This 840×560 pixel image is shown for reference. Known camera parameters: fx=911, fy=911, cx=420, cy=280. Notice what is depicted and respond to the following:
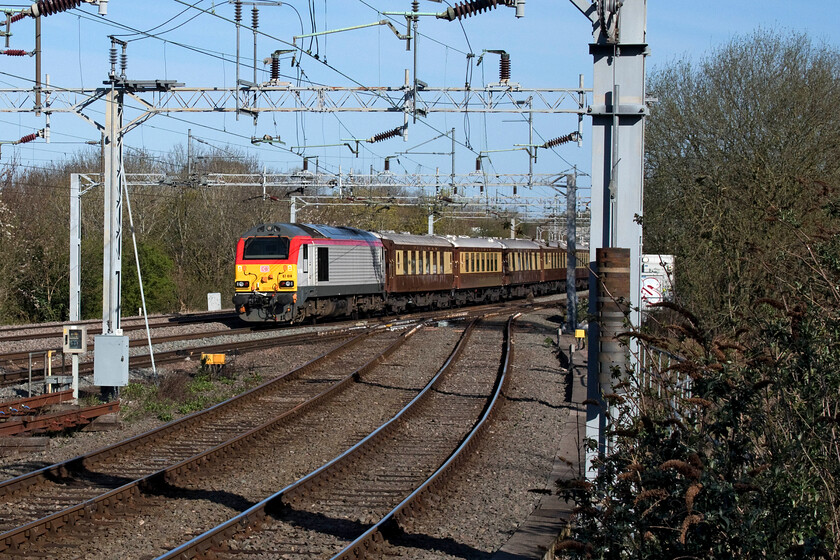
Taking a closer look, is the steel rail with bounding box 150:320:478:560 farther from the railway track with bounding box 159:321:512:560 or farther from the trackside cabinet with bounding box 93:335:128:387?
the trackside cabinet with bounding box 93:335:128:387

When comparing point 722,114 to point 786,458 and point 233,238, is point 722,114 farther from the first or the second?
point 233,238

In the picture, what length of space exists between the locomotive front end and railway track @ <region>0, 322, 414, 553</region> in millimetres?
9249

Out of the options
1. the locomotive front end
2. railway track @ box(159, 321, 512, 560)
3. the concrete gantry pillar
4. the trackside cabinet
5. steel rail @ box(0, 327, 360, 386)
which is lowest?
railway track @ box(159, 321, 512, 560)

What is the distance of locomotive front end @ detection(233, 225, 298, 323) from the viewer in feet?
83.7

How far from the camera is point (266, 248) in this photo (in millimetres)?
26172

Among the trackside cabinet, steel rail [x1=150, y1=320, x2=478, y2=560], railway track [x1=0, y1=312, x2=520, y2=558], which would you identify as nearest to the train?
steel rail [x1=150, y1=320, x2=478, y2=560]

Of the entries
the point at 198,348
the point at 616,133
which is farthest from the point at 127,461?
the point at 198,348

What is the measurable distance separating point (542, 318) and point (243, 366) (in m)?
16.9

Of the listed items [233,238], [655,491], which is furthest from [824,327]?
[233,238]

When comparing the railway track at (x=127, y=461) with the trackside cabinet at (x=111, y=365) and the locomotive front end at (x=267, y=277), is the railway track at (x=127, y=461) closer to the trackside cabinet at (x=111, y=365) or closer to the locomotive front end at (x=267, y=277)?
the trackside cabinet at (x=111, y=365)

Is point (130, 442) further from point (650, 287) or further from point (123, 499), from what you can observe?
point (650, 287)

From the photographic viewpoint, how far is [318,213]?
182 feet

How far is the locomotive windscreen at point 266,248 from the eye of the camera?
2572 cm

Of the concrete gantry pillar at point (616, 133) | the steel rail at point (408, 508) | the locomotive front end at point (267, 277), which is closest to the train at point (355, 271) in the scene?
the locomotive front end at point (267, 277)
